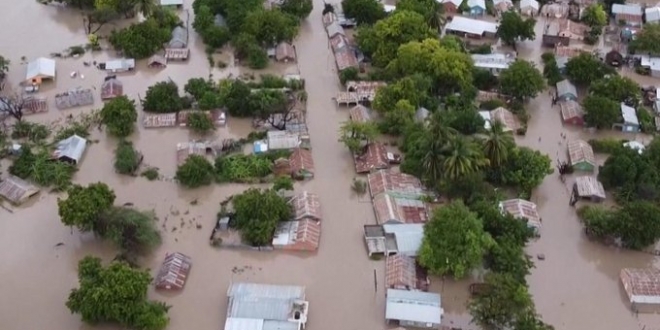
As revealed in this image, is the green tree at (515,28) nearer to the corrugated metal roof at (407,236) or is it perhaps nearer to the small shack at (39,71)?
the corrugated metal roof at (407,236)

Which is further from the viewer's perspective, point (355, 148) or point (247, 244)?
point (355, 148)

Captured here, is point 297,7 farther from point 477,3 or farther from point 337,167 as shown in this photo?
point 337,167

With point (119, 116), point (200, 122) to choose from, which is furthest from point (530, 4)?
point (119, 116)

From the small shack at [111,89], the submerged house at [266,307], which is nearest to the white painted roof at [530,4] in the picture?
the small shack at [111,89]

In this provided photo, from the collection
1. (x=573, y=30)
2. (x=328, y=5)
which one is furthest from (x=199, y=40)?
(x=573, y=30)

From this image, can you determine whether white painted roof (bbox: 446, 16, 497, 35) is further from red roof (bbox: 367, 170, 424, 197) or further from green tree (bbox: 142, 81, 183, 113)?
green tree (bbox: 142, 81, 183, 113)

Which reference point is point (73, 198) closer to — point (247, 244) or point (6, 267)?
point (6, 267)
